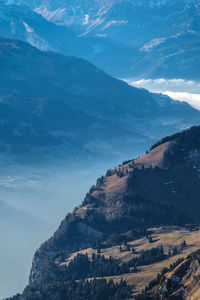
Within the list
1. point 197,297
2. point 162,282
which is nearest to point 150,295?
point 162,282

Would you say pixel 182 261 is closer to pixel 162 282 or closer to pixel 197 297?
pixel 162 282

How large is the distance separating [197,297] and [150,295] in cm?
1675

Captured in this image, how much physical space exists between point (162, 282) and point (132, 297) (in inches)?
854

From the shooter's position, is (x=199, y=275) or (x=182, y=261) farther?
(x=182, y=261)

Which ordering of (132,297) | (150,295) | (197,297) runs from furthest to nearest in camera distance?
1. (132,297)
2. (150,295)
3. (197,297)

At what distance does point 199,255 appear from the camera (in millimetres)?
174750

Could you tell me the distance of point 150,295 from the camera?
172m

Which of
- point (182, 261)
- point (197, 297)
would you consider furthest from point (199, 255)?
point (197, 297)

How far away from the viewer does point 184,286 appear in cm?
16700

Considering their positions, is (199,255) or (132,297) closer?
(199,255)

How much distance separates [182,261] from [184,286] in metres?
13.0

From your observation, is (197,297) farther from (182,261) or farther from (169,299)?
(182,261)

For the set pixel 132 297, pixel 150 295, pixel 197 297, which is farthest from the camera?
pixel 132 297

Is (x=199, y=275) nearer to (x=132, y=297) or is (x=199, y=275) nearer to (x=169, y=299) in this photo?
(x=169, y=299)
